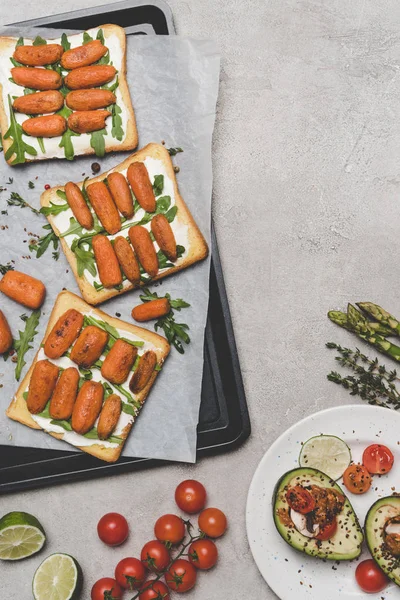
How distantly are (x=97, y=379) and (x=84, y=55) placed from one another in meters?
1.73

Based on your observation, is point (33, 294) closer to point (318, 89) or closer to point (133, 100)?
point (133, 100)

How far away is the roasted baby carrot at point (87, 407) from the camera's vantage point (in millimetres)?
3559

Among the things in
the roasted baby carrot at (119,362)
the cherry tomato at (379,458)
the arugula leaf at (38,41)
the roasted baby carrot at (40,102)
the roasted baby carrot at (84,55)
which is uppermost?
the arugula leaf at (38,41)

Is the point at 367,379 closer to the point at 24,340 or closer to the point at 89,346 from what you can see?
the point at 89,346

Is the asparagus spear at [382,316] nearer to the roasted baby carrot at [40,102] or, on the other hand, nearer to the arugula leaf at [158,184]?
the arugula leaf at [158,184]

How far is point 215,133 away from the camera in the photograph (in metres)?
3.89

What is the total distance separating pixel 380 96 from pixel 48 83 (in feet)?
6.05

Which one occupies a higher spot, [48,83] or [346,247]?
[48,83]

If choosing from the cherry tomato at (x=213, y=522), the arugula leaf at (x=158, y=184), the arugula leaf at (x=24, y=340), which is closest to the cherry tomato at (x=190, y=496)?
the cherry tomato at (x=213, y=522)

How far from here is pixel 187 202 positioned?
3773 mm

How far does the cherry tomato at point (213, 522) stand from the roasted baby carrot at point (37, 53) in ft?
8.40

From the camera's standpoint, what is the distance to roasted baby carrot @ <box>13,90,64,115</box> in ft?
12.2

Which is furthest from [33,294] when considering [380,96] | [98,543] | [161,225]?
[380,96]

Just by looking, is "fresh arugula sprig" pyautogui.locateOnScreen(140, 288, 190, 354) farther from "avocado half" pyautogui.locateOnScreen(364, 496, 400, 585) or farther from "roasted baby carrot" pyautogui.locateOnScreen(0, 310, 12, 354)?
"avocado half" pyautogui.locateOnScreen(364, 496, 400, 585)
